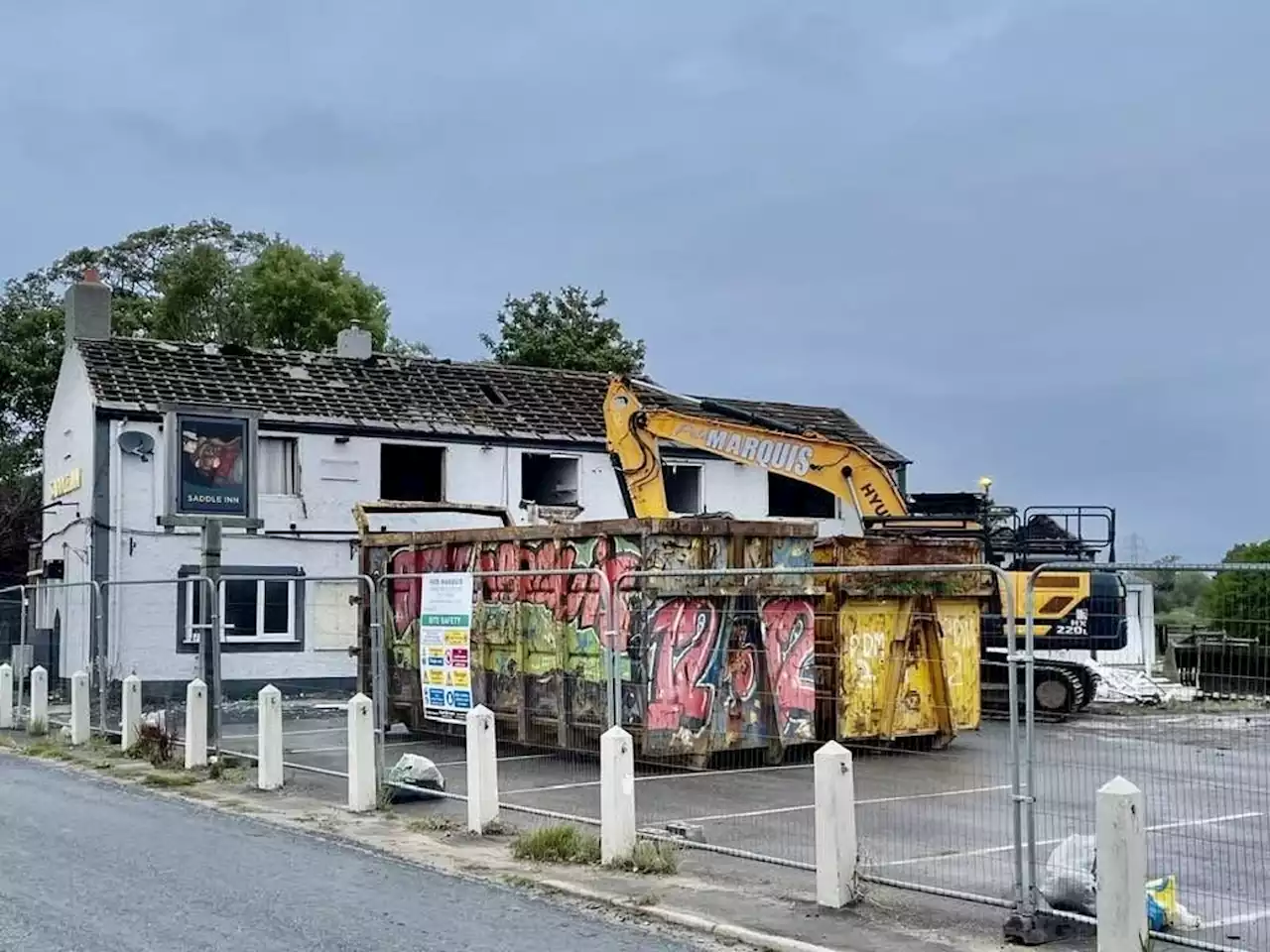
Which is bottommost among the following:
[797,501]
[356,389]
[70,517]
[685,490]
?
[70,517]

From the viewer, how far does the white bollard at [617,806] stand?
1061 cm

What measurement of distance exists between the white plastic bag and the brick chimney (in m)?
26.2

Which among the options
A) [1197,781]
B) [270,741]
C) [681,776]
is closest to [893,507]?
[681,776]

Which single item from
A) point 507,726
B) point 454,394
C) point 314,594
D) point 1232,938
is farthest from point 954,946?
point 454,394

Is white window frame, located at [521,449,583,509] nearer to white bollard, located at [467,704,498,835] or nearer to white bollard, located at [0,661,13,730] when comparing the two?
white bollard, located at [0,661,13,730]

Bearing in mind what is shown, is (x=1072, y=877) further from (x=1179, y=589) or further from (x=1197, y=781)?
(x=1179, y=589)

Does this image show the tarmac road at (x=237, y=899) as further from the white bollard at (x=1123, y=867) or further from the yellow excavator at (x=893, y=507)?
the yellow excavator at (x=893, y=507)

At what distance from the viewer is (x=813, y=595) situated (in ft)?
53.9

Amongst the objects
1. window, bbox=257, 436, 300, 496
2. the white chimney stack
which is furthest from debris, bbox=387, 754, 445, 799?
the white chimney stack

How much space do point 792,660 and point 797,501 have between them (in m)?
21.5

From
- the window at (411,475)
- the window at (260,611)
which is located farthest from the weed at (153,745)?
the window at (411,475)

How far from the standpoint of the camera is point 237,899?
943 cm

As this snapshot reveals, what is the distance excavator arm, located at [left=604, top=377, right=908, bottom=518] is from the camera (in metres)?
21.3

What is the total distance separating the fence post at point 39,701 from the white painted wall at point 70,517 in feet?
7.45
